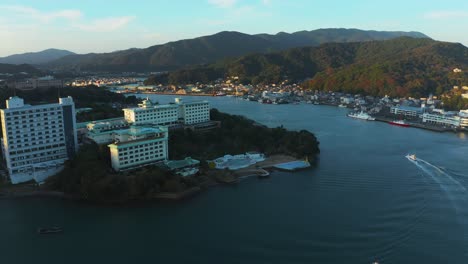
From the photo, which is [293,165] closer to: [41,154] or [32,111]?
[41,154]

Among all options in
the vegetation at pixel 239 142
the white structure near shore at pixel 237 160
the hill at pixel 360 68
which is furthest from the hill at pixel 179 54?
the white structure near shore at pixel 237 160

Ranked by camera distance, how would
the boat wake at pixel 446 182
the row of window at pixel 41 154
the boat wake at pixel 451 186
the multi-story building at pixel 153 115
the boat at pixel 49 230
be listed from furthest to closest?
the multi-story building at pixel 153 115 < the row of window at pixel 41 154 < the boat wake at pixel 446 182 < the boat wake at pixel 451 186 < the boat at pixel 49 230

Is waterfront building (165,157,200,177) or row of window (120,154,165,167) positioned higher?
row of window (120,154,165,167)

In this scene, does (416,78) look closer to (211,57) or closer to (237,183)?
(237,183)

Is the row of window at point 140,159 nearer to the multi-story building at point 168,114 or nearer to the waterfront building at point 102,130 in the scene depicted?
the waterfront building at point 102,130

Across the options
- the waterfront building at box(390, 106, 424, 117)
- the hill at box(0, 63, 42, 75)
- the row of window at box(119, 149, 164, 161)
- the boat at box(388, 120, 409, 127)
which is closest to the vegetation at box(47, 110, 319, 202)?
the row of window at box(119, 149, 164, 161)

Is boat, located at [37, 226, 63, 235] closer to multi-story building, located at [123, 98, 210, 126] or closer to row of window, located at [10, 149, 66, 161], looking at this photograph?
row of window, located at [10, 149, 66, 161]
